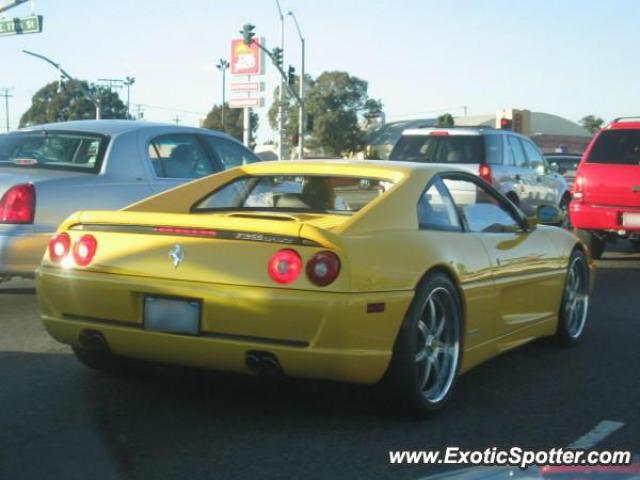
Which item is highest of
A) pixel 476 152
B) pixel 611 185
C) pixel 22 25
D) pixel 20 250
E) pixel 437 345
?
pixel 22 25

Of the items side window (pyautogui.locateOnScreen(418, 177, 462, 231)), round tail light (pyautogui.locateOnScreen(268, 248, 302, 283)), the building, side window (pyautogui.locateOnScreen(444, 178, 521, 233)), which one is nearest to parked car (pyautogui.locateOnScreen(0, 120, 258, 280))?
side window (pyautogui.locateOnScreen(444, 178, 521, 233))

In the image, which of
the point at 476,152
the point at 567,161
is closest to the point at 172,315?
the point at 476,152

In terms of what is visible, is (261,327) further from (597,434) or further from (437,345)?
(597,434)

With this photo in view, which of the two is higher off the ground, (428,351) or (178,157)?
(178,157)

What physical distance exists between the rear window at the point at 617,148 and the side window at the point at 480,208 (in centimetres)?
596

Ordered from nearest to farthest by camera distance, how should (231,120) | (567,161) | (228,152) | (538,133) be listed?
(228,152)
(567,161)
(538,133)
(231,120)

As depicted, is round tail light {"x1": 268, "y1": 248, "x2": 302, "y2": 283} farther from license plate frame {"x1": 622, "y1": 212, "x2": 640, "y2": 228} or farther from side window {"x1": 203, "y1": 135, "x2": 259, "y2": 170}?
license plate frame {"x1": 622, "y1": 212, "x2": 640, "y2": 228}

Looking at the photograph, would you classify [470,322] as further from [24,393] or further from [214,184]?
[24,393]

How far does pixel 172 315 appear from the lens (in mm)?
4531

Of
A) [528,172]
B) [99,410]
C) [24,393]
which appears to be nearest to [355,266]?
[99,410]

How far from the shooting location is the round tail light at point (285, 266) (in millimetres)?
4344

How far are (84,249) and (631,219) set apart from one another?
26.3 feet

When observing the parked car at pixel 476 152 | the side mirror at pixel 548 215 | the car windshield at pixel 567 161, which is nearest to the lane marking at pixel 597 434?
the side mirror at pixel 548 215

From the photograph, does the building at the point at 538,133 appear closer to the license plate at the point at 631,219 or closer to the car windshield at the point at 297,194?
the license plate at the point at 631,219
